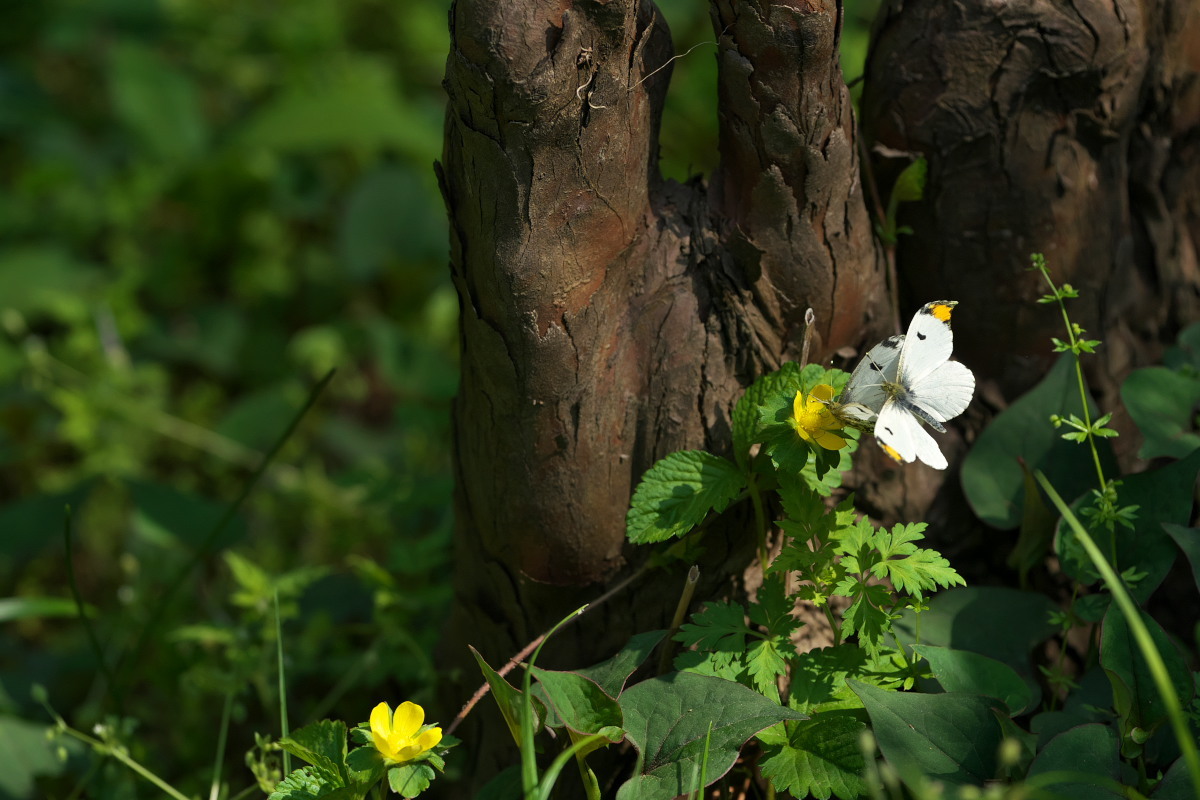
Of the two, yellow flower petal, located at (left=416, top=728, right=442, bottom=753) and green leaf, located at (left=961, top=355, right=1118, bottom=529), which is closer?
yellow flower petal, located at (left=416, top=728, right=442, bottom=753)

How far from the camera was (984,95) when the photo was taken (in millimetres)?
1325

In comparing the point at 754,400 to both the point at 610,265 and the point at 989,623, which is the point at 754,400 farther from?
the point at 989,623

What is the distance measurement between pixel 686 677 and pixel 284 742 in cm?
45

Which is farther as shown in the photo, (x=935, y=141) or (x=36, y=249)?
(x=36, y=249)

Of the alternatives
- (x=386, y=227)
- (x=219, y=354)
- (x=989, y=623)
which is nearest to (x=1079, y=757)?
(x=989, y=623)

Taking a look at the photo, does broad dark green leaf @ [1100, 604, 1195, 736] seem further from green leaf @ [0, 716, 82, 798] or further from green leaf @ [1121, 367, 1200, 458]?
green leaf @ [0, 716, 82, 798]

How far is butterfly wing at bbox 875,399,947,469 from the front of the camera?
932 mm

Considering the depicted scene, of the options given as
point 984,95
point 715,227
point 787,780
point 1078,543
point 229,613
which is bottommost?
point 229,613

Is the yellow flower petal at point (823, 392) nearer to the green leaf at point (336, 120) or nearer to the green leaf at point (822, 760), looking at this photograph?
the green leaf at point (822, 760)

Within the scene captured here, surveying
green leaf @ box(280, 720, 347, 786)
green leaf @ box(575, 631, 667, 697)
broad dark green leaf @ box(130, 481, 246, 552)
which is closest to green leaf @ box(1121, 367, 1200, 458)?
green leaf @ box(575, 631, 667, 697)

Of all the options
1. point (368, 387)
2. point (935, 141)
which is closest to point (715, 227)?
point (935, 141)

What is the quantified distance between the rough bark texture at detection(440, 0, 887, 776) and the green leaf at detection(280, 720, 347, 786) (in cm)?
32

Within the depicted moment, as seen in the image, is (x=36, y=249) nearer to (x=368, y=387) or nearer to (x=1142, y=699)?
(x=368, y=387)

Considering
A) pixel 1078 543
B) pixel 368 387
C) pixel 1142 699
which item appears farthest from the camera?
pixel 368 387
